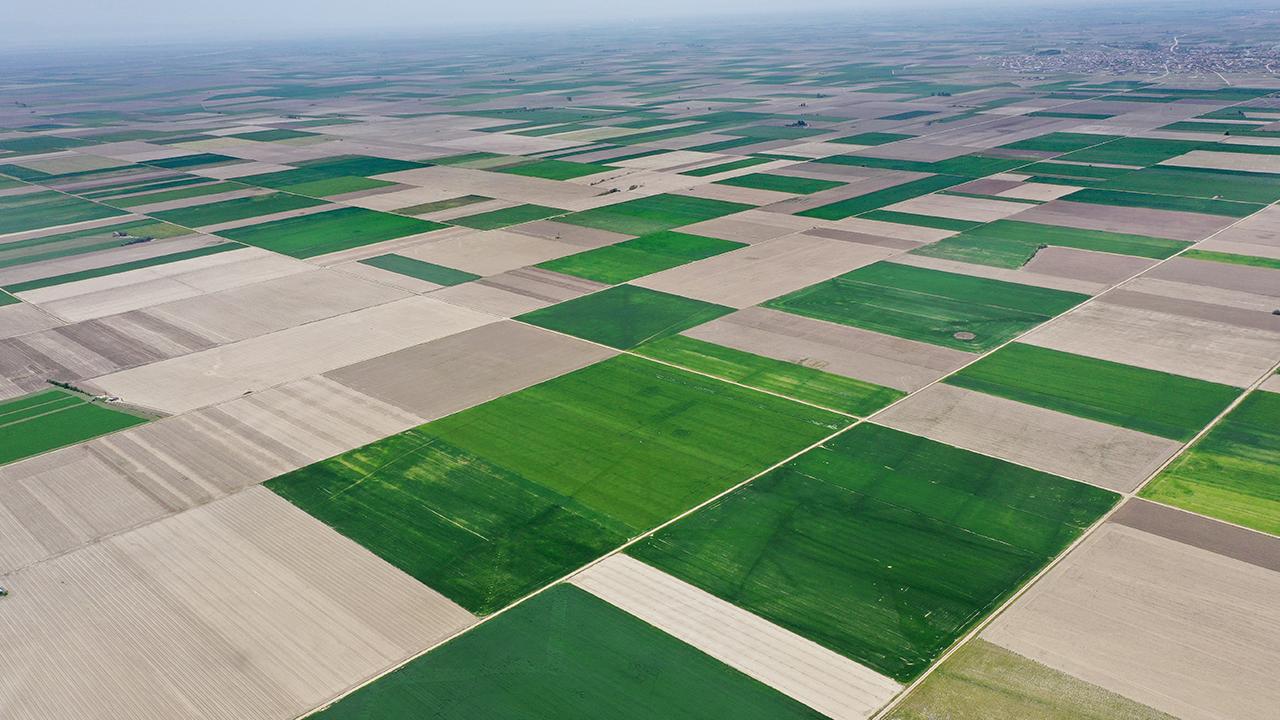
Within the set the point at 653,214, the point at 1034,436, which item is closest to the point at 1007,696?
the point at 1034,436

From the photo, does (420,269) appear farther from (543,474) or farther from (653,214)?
(543,474)

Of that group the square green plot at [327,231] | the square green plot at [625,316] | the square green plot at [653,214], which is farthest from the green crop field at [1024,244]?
the square green plot at [327,231]

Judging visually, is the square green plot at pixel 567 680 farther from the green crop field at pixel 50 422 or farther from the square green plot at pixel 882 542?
the green crop field at pixel 50 422

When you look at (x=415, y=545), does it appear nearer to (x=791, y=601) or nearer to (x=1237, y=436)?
(x=791, y=601)

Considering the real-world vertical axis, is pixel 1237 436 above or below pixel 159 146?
below

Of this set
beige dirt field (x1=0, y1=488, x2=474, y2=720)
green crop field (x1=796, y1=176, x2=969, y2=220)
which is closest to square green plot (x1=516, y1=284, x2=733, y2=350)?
beige dirt field (x1=0, y1=488, x2=474, y2=720)

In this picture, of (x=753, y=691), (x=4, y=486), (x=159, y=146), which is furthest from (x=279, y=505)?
(x=159, y=146)
